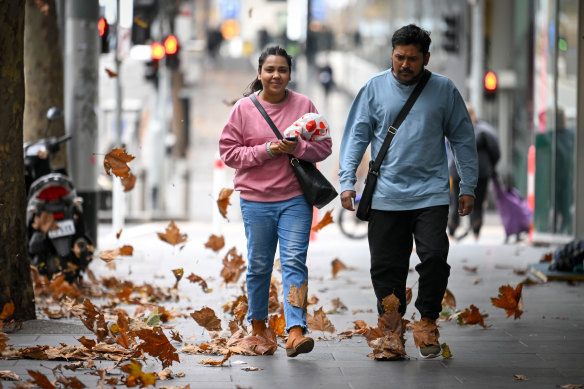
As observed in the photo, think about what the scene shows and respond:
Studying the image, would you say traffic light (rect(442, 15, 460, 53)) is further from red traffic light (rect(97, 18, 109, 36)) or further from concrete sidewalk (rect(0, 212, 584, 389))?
concrete sidewalk (rect(0, 212, 584, 389))

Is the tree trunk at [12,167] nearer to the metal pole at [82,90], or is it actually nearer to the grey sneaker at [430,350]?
the grey sneaker at [430,350]

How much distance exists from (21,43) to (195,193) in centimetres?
2046

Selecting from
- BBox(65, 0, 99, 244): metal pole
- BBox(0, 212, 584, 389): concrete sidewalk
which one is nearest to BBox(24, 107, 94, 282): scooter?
BBox(0, 212, 584, 389): concrete sidewalk

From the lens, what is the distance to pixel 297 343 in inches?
236

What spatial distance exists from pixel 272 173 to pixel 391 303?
0.98 m

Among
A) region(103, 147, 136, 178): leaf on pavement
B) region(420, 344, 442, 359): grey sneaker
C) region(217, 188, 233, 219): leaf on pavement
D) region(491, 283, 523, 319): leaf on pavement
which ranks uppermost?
region(103, 147, 136, 178): leaf on pavement

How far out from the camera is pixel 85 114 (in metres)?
12.6

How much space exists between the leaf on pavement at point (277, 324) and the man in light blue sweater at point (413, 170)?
0.77 m

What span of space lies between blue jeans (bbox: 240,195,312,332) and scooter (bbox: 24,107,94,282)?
10.3 ft

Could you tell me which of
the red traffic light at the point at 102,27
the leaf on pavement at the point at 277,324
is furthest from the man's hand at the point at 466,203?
the red traffic light at the point at 102,27

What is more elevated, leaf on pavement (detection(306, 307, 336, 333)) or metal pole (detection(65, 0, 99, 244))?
metal pole (detection(65, 0, 99, 244))

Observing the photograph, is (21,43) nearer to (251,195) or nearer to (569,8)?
(251,195)

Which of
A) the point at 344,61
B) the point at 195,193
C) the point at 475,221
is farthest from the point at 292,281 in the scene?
the point at 344,61

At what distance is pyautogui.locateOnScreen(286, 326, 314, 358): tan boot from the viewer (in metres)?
5.98
